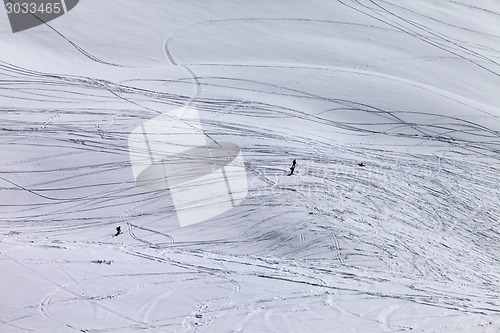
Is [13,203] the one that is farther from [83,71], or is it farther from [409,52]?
[409,52]

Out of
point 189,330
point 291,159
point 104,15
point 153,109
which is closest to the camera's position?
point 189,330

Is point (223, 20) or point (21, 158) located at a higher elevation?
point (223, 20)

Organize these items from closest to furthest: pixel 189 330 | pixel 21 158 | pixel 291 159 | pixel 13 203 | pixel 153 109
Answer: pixel 189 330 < pixel 13 203 < pixel 21 158 < pixel 291 159 < pixel 153 109

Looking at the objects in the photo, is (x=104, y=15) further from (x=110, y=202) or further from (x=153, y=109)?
(x=110, y=202)

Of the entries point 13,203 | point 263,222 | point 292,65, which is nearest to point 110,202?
point 13,203

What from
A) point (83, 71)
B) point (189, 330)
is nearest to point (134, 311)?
point (189, 330)

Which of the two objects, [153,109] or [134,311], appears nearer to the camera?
[134,311]
